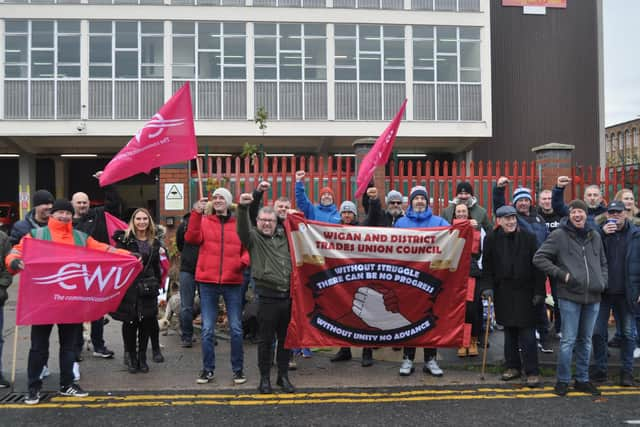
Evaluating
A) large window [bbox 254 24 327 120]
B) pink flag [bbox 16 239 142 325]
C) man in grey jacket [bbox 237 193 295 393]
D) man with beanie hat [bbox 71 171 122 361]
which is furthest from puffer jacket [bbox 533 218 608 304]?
large window [bbox 254 24 327 120]

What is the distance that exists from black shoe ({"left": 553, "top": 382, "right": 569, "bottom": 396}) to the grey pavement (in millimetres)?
471

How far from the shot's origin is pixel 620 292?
20.3 ft

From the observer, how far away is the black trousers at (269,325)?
5.91 m

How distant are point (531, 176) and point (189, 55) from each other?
1544 cm

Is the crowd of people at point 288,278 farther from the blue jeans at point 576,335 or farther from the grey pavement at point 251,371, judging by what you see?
the grey pavement at point 251,371

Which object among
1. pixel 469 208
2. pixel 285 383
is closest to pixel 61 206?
pixel 285 383

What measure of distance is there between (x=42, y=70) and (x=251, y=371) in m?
19.6

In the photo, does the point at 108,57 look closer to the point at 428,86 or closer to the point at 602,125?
the point at 428,86

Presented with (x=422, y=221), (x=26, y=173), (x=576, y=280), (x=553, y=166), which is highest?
(x=26, y=173)

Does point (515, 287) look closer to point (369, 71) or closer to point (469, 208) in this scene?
point (469, 208)

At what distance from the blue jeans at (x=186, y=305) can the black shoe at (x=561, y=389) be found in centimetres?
455

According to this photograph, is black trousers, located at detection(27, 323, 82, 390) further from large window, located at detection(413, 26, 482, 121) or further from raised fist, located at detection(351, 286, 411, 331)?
large window, located at detection(413, 26, 482, 121)

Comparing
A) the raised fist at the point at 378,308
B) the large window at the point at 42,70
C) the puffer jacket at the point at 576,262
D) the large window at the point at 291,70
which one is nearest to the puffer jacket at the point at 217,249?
the raised fist at the point at 378,308

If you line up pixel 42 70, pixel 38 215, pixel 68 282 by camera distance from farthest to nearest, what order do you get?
pixel 42 70 → pixel 38 215 → pixel 68 282
